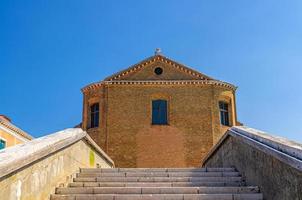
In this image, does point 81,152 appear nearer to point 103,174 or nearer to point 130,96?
point 103,174

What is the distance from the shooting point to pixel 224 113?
26328 millimetres

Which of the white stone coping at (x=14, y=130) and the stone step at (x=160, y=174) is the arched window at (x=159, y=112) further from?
the stone step at (x=160, y=174)

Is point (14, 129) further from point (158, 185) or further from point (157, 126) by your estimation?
point (158, 185)

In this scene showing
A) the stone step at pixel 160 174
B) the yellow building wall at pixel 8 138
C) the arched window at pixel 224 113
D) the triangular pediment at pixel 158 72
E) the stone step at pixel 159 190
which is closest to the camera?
the stone step at pixel 159 190

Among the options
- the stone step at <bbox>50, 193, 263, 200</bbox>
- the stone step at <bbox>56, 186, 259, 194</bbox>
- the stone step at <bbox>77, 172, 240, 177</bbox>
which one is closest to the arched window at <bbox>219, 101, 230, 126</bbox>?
the stone step at <bbox>77, 172, 240, 177</bbox>

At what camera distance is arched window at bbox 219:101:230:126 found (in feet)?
85.4

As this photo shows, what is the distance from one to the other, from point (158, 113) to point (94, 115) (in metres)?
4.47

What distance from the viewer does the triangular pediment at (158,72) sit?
86.3 feet

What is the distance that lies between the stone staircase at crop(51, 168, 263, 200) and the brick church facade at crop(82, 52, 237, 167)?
16.2m

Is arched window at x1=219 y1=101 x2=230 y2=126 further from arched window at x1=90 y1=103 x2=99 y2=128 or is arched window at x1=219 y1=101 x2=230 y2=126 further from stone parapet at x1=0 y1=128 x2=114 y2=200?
stone parapet at x1=0 y1=128 x2=114 y2=200

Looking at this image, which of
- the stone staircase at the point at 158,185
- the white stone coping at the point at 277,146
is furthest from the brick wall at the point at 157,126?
the white stone coping at the point at 277,146

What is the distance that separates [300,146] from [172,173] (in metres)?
3.33

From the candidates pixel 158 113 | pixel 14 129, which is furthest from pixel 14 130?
pixel 158 113

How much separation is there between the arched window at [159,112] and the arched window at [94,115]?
389 centimetres
